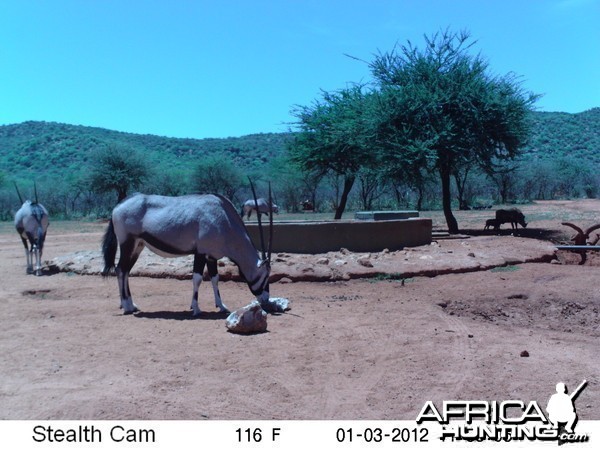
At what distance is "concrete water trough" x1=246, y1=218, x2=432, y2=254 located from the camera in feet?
48.3

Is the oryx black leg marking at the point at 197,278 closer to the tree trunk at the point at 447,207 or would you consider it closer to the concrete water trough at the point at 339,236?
the concrete water trough at the point at 339,236

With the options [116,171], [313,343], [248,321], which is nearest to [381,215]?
[248,321]

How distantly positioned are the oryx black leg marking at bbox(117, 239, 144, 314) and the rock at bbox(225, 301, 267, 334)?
87.2 inches

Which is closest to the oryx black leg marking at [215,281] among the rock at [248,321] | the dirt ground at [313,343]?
the dirt ground at [313,343]

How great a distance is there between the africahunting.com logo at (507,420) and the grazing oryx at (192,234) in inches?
183

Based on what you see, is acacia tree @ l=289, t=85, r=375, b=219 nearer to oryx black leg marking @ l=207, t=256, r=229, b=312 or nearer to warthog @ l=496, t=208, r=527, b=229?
warthog @ l=496, t=208, r=527, b=229

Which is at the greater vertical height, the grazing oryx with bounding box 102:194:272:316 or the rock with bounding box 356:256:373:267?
the grazing oryx with bounding box 102:194:272:316

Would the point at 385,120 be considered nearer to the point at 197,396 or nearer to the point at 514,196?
the point at 197,396

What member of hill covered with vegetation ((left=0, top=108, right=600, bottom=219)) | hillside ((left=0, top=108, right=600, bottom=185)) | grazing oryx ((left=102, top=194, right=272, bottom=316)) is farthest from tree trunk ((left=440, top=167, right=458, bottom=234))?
hillside ((left=0, top=108, right=600, bottom=185))

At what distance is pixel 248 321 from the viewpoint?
8.06 meters

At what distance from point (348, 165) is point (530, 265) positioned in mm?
14569

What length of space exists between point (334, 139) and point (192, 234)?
17.1 meters

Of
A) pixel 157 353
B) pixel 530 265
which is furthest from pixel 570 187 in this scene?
pixel 157 353

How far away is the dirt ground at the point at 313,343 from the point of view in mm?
5629
